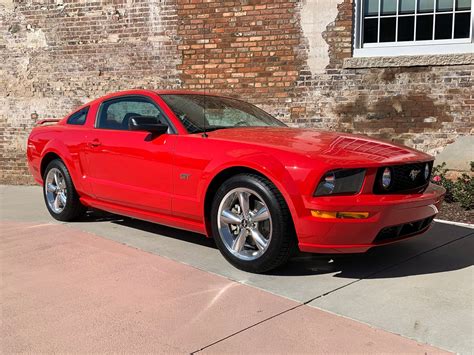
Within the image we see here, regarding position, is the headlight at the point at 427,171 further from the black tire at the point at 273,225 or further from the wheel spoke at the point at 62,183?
the wheel spoke at the point at 62,183

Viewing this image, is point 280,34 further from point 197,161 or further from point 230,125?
point 197,161

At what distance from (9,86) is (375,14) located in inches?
273

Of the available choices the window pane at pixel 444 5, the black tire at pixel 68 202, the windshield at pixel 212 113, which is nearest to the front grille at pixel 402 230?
the windshield at pixel 212 113

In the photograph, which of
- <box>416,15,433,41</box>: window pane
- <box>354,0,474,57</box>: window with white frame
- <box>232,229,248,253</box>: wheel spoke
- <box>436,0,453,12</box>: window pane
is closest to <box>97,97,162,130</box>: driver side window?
<box>232,229,248,253</box>: wheel spoke

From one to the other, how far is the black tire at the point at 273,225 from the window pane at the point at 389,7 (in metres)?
5.05

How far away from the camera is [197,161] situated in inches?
166

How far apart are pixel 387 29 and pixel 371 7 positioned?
42 cm

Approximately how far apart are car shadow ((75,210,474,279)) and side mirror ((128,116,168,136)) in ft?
3.93

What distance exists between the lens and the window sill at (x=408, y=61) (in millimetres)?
7070

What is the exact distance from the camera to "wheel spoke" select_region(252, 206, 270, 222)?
12.5ft

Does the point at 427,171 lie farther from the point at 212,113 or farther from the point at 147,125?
the point at 147,125

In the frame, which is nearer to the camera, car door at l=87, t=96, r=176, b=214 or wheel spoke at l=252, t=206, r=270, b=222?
wheel spoke at l=252, t=206, r=270, b=222

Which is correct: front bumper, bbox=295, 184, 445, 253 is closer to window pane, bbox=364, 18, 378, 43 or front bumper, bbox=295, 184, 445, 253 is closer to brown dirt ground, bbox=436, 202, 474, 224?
brown dirt ground, bbox=436, 202, 474, 224

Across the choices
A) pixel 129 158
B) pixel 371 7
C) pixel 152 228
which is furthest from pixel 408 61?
pixel 129 158
